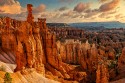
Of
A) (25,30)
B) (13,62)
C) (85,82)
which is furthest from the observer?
(13,62)

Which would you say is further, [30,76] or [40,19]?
[40,19]

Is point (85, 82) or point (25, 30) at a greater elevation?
point (25, 30)

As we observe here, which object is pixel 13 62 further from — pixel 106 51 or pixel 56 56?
pixel 106 51

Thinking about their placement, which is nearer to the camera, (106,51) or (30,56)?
(30,56)

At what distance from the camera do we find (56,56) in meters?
70.4

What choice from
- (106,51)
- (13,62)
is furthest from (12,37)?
(106,51)

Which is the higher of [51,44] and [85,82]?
[51,44]

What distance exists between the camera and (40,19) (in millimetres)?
73062

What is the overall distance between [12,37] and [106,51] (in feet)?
129

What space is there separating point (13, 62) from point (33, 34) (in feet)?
66.0

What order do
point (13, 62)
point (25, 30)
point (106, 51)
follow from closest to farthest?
point (25, 30)
point (13, 62)
point (106, 51)

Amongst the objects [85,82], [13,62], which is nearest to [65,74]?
[85,82]

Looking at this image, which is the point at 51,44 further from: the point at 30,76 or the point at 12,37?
the point at 30,76

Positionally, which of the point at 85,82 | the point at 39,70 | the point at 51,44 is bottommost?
the point at 85,82
